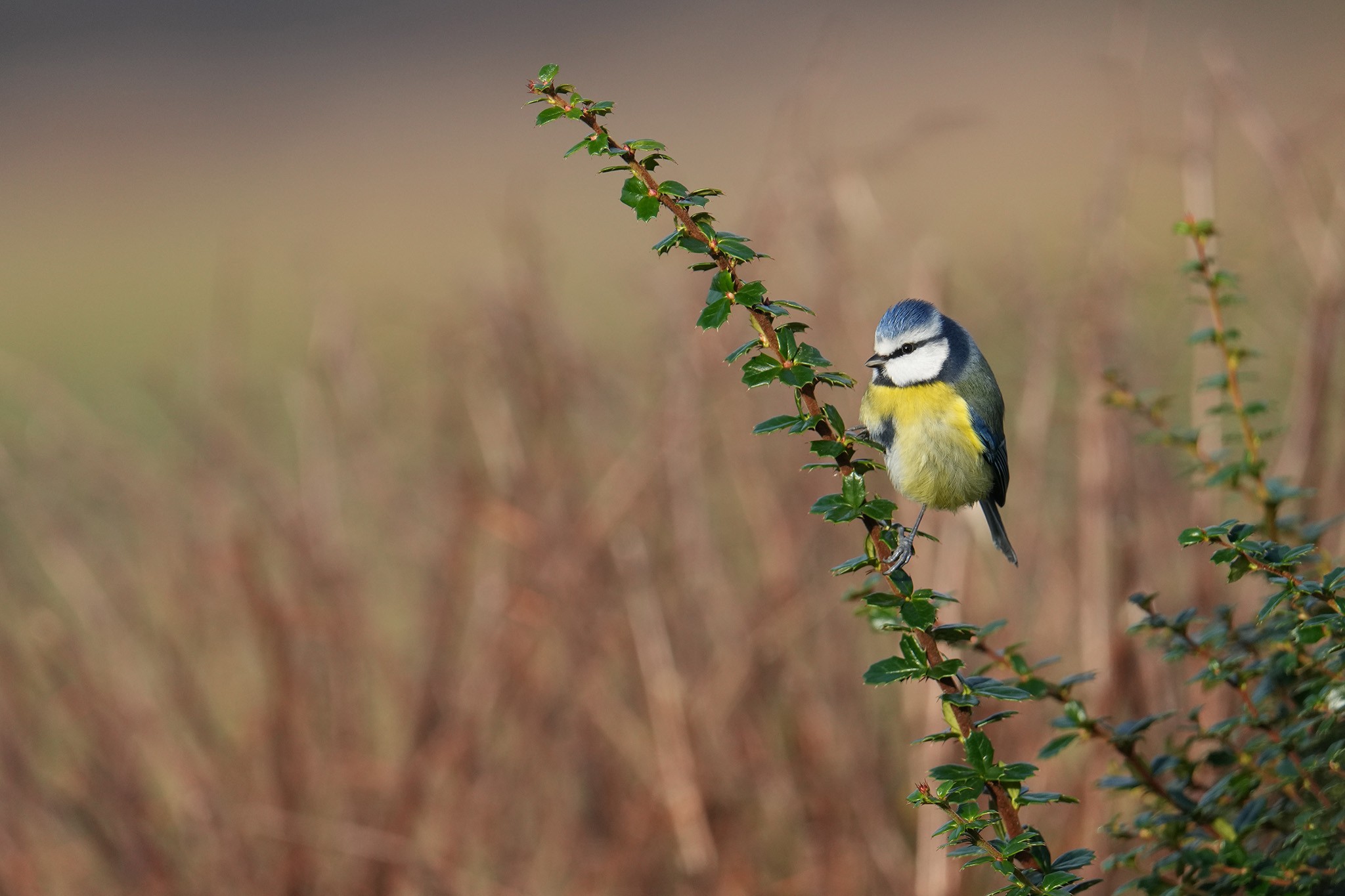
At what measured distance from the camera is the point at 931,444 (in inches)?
68.5

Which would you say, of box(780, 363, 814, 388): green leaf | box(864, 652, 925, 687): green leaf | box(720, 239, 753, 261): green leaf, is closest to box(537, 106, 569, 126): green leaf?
box(720, 239, 753, 261): green leaf

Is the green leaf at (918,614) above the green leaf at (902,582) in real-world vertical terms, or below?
below

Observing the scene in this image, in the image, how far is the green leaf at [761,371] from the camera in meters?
1.06

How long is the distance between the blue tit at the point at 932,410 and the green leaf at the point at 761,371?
648 mm

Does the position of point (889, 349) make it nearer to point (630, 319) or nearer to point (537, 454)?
point (537, 454)

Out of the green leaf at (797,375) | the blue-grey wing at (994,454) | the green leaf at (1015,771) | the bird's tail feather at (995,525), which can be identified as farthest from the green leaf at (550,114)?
the bird's tail feather at (995,525)

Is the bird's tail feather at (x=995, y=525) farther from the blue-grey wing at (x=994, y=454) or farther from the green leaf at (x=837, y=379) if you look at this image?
the green leaf at (x=837, y=379)

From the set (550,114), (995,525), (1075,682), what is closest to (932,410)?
(995,525)

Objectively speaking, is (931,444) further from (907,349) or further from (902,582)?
(902,582)

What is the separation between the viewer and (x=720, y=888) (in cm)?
251

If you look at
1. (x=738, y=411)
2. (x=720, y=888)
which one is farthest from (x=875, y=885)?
(x=738, y=411)

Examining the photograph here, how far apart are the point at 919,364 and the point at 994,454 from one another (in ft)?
0.58

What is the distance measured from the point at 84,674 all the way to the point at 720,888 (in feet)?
4.39

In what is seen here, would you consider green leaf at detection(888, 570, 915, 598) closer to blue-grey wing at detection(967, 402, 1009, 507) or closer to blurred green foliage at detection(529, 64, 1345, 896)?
blurred green foliage at detection(529, 64, 1345, 896)
